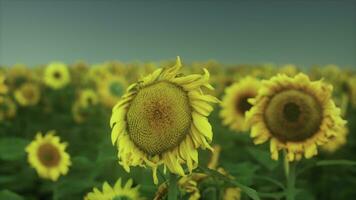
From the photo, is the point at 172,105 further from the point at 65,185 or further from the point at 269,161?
the point at 65,185

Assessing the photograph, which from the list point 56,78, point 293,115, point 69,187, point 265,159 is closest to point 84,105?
point 56,78

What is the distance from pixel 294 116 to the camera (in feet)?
11.8

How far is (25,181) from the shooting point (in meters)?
→ 5.73

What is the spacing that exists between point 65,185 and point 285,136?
4.89ft

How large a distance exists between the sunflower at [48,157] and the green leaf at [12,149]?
0.06m

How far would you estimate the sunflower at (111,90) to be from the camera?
26.0 ft

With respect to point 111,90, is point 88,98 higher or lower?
lower

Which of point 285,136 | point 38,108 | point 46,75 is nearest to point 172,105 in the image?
point 285,136

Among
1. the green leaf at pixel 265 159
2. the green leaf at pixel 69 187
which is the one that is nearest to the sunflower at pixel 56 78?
Result: the green leaf at pixel 69 187

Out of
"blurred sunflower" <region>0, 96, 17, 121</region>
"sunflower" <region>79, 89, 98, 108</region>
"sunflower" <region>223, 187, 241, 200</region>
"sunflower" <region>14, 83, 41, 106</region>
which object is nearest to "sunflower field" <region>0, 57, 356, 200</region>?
"sunflower" <region>223, 187, 241, 200</region>

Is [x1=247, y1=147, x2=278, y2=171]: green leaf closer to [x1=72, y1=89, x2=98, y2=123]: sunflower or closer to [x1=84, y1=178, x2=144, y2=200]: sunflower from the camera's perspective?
[x1=84, y1=178, x2=144, y2=200]: sunflower

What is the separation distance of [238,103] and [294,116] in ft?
6.89

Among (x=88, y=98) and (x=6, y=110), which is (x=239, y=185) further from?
(x=88, y=98)

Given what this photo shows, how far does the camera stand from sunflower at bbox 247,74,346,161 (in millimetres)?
3430
